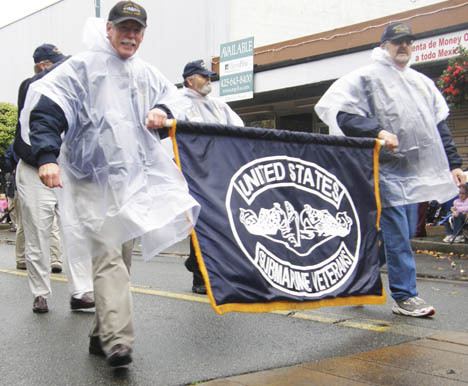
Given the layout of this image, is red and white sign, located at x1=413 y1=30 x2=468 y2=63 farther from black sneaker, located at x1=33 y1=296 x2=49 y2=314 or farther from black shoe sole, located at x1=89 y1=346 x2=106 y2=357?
black shoe sole, located at x1=89 y1=346 x2=106 y2=357

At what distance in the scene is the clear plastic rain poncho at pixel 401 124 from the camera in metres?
4.77

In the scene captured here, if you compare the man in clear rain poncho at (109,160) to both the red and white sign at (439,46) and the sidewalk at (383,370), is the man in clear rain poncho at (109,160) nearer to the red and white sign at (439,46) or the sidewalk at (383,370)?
the sidewalk at (383,370)

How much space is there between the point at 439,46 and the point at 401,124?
748 cm

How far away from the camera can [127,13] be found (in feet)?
11.7

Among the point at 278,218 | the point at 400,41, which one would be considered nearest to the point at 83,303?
the point at 278,218

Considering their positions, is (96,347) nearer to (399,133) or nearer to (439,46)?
(399,133)

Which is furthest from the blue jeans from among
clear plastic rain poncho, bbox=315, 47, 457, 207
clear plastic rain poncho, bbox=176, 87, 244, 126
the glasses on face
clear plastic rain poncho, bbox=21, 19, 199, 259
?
clear plastic rain poncho, bbox=21, 19, 199, 259

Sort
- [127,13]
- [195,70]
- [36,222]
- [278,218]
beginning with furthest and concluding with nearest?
[195,70]
[36,222]
[278,218]
[127,13]

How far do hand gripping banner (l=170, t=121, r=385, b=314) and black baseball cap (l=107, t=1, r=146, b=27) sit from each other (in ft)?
1.93

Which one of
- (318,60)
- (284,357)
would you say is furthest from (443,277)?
(318,60)

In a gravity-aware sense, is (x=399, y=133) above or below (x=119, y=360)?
above

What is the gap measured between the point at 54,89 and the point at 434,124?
2.70 metres

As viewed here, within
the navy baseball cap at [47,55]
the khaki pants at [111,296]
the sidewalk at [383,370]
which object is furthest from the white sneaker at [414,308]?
the navy baseball cap at [47,55]

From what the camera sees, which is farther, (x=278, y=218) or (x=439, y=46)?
(x=439, y=46)
